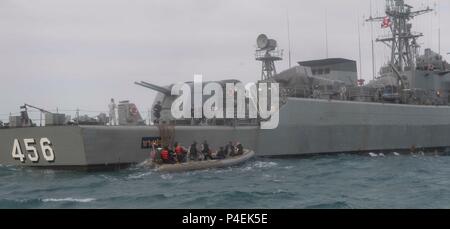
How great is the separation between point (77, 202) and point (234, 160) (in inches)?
319

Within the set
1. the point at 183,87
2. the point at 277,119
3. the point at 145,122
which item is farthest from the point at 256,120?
the point at 145,122

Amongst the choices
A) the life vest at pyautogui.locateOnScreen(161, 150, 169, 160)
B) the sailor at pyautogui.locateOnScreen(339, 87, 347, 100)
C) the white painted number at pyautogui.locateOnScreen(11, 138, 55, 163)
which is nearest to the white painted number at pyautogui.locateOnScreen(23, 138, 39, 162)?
the white painted number at pyautogui.locateOnScreen(11, 138, 55, 163)

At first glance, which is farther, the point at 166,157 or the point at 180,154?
the point at 180,154

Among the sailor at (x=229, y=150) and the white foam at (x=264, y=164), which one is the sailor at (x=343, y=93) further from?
the sailor at (x=229, y=150)

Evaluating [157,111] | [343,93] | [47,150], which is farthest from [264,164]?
[343,93]

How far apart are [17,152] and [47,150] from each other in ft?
5.18

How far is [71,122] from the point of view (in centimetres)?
1828

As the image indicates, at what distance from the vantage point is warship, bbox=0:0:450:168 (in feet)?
59.2

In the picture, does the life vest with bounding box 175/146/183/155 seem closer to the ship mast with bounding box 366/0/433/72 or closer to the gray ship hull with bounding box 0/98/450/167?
the gray ship hull with bounding box 0/98/450/167

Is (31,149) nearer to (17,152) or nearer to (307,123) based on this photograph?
(17,152)

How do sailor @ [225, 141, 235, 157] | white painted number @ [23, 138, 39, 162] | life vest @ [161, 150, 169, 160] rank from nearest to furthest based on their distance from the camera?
1. life vest @ [161, 150, 169, 160]
2. white painted number @ [23, 138, 39, 162]
3. sailor @ [225, 141, 235, 157]

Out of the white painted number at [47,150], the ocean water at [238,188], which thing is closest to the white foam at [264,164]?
the ocean water at [238,188]

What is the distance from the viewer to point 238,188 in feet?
42.6

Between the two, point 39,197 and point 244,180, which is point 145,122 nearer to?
point 244,180
